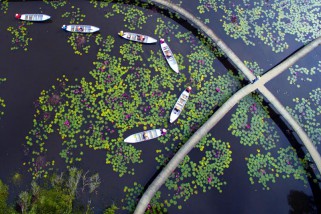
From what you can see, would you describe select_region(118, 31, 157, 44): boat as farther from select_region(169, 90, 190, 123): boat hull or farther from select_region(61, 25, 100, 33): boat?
select_region(169, 90, 190, 123): boat hull

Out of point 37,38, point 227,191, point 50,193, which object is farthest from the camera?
point 37,38

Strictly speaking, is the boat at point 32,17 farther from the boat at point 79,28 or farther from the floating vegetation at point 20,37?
the boat at point 79,28

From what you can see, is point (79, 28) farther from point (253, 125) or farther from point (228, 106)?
point (253, 125)

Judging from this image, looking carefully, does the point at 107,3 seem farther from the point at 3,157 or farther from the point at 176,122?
the point at 3,157

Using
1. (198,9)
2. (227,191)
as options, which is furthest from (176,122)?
(198,9)

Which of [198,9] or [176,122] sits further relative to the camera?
[198,9]

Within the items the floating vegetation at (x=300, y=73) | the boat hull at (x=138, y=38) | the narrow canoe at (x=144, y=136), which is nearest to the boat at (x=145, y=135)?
the narrow canoe at (x=144, y=136)
